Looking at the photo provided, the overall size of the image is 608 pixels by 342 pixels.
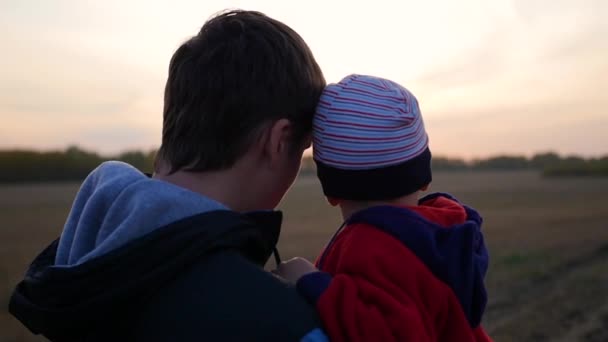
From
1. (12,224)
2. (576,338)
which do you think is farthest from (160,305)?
(12,224)

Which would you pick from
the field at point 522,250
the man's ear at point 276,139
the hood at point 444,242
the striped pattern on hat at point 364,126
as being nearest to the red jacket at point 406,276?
the hood at point 444,242

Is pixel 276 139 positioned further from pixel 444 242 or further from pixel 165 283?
pixel 444 242

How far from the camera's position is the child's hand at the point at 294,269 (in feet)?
5.33

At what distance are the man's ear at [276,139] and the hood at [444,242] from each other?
34cm

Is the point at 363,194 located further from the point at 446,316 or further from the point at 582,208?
the point at 582,208

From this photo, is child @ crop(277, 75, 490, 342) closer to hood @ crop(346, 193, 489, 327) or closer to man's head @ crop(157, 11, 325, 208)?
hood @ crop(346, 193, 489, 327)

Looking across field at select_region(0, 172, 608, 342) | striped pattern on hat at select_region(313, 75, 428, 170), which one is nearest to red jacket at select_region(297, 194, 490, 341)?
striped pattern on hat at select_region(313, 75, 428, 170)

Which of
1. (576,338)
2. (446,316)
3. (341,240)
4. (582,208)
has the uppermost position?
(341,240)

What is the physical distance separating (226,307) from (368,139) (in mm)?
715

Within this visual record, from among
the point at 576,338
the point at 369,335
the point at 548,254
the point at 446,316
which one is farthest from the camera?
the point at 548,254

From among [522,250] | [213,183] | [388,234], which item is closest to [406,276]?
[388,234]

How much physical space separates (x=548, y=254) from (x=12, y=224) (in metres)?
10.9

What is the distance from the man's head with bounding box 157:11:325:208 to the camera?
60.5 inches

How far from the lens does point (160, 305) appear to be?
53.8 inches
